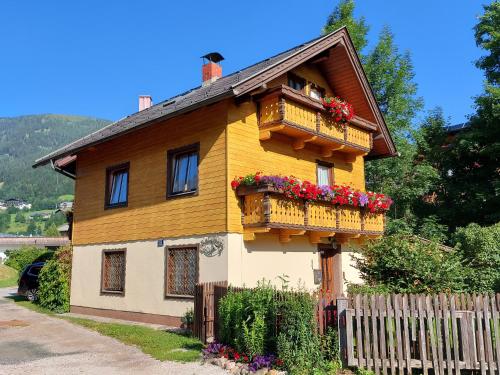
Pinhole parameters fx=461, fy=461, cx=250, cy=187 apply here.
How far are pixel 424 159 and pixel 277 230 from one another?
64.0 ft

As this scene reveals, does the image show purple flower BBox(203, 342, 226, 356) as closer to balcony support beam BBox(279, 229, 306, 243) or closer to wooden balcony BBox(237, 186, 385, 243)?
wooden balcony BBox(237, 186, 385, 243)

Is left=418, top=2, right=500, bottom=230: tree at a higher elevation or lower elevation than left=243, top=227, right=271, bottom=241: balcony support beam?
higher

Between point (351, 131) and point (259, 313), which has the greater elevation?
point (351, 131)

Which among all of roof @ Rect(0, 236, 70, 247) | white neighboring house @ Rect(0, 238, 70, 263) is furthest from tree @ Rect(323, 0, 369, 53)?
white neighboring house @ Rect(0, 238, 70, 263)

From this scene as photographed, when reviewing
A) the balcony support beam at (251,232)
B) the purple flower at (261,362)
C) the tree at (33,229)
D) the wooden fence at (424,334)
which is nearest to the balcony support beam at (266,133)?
the balcony support beam at (251,232)

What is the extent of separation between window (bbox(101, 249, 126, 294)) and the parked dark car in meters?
6.47

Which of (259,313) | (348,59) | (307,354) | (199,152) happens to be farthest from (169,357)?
(348,59)

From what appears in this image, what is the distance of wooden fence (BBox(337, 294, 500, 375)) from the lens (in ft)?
26.1

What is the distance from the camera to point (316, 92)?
1811cm

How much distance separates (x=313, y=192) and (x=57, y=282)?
11474mm

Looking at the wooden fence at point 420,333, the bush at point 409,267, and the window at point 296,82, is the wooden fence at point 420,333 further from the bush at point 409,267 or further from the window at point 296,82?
the window at point 296,82

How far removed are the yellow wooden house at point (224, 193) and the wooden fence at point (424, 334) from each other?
4875mm

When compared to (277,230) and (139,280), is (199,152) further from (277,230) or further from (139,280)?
(139,280)

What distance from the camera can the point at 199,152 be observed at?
14.3 m
